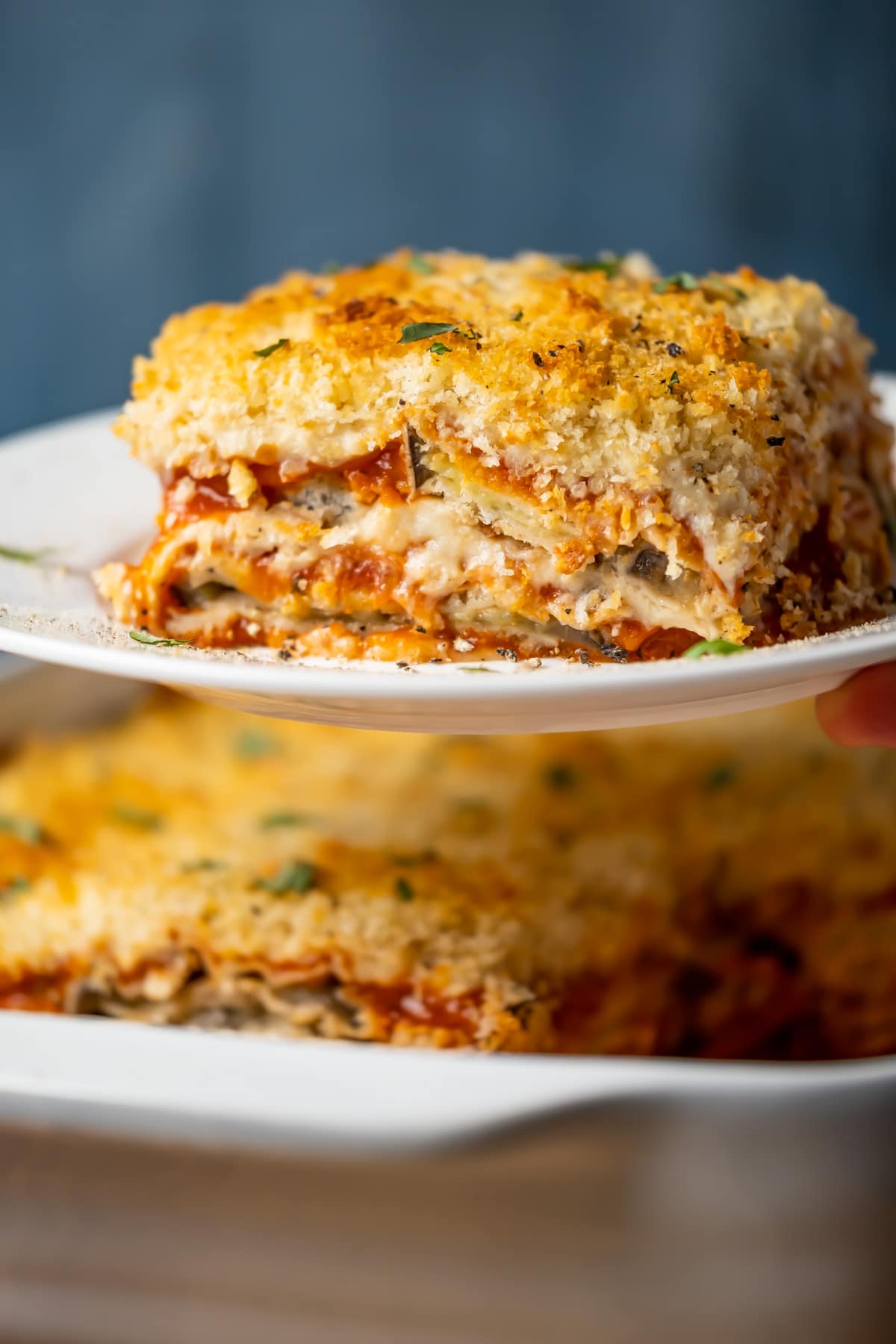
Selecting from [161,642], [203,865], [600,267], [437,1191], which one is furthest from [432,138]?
[437,1191]

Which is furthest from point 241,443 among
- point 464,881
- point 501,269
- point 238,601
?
point 464,881

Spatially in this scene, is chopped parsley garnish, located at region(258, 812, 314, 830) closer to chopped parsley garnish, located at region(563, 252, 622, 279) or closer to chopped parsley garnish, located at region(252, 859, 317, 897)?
chopped parsley garnish, located at region(252, 859, 317, 897)

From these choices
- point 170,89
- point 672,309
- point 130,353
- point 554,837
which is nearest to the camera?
point 672,309

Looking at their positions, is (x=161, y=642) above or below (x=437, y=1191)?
above

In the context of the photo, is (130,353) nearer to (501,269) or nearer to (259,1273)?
(501,269)

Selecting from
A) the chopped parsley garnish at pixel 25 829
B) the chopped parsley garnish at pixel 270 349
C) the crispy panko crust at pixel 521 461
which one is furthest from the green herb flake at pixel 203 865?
the chopped parsley garnish at pixel 270 349

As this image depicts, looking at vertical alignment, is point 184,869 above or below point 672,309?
below

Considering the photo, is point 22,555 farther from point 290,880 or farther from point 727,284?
point 727,284
